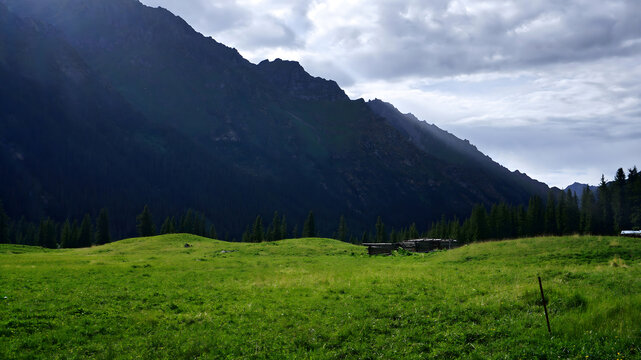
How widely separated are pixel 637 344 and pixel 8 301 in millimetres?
28481

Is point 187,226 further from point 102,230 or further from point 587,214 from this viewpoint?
point 587,214

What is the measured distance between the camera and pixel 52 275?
92.2 feet

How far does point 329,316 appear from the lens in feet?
59.5

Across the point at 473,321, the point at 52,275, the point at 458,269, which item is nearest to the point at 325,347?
the point at 473,321

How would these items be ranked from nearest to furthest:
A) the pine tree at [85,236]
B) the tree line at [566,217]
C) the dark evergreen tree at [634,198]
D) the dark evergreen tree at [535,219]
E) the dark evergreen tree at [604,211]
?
the dark evergreen tree at [634,198] → the tree line at [566,217] → the dark evergreen tree at [604,211] → the pine tree at [85,236] → the dark evergreen tree at [535,219]

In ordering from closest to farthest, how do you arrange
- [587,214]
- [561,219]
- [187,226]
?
1. [587,214]
2. [561,219]
3. [187,226]

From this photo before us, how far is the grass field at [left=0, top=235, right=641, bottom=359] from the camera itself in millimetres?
14234

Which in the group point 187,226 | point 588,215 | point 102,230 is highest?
point 588,215

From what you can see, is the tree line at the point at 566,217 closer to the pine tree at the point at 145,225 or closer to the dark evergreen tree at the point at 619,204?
the dark evergreen tree at the point at 619,204

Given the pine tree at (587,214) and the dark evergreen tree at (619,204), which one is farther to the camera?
the pine tree at (587,214)

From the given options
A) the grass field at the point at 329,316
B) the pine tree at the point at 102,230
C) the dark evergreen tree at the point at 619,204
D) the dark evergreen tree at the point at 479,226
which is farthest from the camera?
the pine tree at the point at 102,230

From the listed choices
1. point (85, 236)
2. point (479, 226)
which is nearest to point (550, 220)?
point (479, 226)

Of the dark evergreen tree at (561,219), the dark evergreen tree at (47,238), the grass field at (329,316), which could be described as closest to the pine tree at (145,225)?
the dark evergreen tree at (47,238)

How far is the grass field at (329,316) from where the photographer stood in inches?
560
